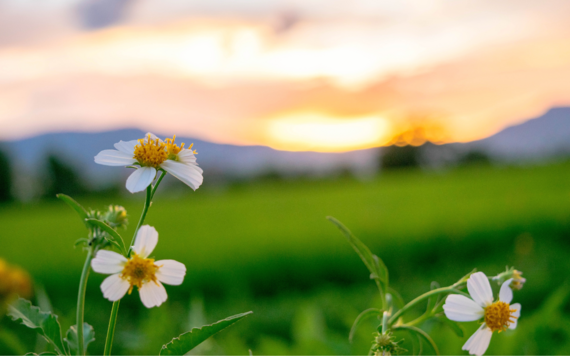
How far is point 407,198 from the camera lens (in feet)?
22.2

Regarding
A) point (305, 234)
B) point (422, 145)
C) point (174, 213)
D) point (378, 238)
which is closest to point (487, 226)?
point (378, 238)

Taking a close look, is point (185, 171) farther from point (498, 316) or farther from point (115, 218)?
point (498, 316)

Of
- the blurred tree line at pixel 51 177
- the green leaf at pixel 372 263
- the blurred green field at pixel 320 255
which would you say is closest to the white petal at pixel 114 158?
the green leaf at pixel 372 263

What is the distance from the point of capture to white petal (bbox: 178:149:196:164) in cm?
50

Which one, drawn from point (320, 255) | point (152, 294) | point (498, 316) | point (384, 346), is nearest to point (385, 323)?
point (384, 346)

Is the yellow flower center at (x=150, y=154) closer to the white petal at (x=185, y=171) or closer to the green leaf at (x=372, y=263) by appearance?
the white petal at (x=185, y=171)

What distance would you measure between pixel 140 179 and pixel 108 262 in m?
0.09

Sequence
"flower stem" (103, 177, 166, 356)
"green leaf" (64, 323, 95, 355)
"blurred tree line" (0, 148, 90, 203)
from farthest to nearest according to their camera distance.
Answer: "blurred tree line" (0, 148, 90, 203), "green leaf" (64, 323, 95, 355), "flower stem" (103, 177, 166, 356)

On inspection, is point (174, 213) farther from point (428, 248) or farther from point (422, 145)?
point (422, 145)

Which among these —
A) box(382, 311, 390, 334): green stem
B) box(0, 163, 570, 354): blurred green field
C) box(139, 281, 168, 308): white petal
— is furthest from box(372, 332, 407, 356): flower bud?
box(0, 163, 570, 354): blurred green field

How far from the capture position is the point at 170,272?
45 centimetres

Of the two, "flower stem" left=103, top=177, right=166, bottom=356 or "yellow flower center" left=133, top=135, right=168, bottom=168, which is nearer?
"flower stem" left=103, top=177, right=166, bottom=356

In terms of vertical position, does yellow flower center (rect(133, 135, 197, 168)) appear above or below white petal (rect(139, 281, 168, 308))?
above

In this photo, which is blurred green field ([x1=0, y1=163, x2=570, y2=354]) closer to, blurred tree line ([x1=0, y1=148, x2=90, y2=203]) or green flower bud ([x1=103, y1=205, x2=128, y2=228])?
green flower bud ([x1=103, y1=205, x2=128, y2=228])
